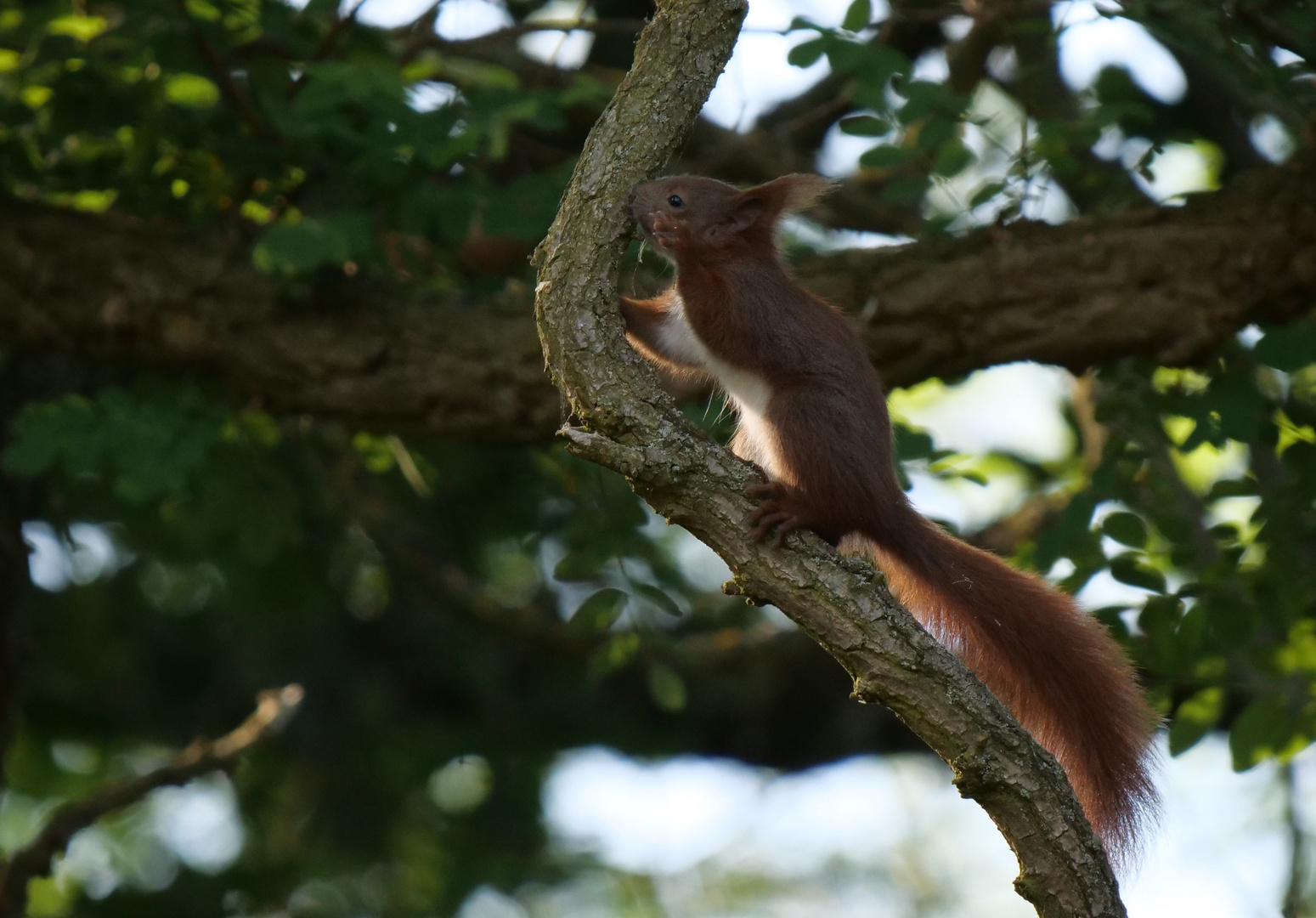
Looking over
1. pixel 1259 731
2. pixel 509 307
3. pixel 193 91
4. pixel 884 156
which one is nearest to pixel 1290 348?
pixel 1259 731

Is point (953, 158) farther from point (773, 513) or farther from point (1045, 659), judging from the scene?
point (773, 513)

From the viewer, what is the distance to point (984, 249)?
509cm

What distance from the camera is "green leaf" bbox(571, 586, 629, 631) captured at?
17.3 ft

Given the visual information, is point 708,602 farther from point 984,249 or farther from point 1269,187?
point 1269,187

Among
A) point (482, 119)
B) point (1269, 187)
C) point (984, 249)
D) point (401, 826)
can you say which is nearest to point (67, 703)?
point (401, 826)

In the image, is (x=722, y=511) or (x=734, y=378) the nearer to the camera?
(x=722, y=511)

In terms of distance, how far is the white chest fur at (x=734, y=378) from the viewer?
4266mm

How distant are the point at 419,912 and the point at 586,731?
1377mm

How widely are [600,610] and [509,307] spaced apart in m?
1.21

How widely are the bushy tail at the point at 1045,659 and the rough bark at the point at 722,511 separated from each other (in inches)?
21.9

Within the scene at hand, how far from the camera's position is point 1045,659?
12.6 feet

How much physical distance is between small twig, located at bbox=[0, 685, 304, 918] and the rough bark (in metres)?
2.97

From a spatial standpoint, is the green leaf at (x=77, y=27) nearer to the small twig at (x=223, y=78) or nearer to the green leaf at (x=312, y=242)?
the small twig at (x=223, y=78)

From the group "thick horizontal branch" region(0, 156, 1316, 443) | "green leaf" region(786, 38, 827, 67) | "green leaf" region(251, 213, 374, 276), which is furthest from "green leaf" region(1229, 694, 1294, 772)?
"green leaf" region(251, 213, 374, 276)
